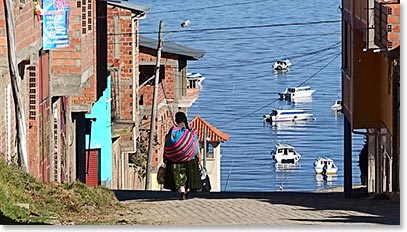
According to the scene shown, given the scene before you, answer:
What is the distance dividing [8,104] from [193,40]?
11813mm

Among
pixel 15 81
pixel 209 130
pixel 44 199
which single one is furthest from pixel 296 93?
pixel 44 199

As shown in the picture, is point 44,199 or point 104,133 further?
point 104,133

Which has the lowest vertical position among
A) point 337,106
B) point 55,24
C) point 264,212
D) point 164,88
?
point 164,88

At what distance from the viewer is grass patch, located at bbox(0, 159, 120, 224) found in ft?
33.3

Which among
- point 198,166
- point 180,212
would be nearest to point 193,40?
point 198,166

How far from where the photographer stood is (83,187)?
12.9 metres

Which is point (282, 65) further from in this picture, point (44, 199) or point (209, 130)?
point (44, 199)

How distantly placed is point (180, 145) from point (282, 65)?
11.0 metres

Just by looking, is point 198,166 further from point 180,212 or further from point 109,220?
point 109,220

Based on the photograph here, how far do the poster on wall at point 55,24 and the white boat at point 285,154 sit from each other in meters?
7.85

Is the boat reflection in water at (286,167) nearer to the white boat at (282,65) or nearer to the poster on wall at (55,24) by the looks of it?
the white boat at (282,65)

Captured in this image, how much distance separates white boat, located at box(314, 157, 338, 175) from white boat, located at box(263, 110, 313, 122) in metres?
0.93

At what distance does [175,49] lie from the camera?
96.7 feet

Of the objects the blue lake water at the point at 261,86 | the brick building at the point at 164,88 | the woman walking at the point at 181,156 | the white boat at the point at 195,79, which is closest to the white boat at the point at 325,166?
the blue lake water at the point at 261,86
